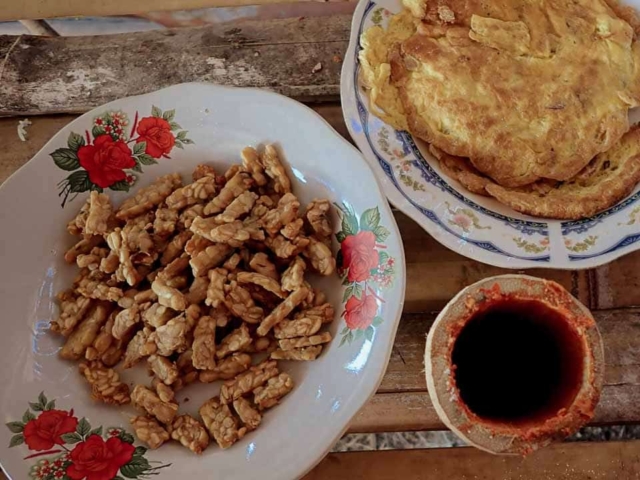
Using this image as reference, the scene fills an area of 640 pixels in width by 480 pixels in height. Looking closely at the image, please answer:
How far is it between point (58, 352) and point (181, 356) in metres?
0.19

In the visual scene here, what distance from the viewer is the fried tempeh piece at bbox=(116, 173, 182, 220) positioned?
3.19 ft

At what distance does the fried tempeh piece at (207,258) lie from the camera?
0.91 metres

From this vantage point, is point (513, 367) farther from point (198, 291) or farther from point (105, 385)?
point (105, 385)

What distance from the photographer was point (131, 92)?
1.17 m

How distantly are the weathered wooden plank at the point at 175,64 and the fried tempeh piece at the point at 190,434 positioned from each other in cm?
60

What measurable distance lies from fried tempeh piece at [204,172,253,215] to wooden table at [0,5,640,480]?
250 mm

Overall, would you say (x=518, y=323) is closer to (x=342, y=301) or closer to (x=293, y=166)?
(x=342, y=301)

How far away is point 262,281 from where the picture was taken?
90cm

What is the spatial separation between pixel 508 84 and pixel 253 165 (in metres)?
0.42

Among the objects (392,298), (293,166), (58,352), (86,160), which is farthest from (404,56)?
(58,352)

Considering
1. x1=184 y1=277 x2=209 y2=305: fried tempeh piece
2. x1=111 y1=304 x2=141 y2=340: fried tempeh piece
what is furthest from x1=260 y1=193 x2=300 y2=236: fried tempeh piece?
x1=111 y1=304 x2=141 y2=340: fried tempeh piece

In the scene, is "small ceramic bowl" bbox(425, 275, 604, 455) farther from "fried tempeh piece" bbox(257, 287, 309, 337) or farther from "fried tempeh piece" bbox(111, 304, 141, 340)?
"fried tempeh piece" bbox(111, 304, 141, 340)

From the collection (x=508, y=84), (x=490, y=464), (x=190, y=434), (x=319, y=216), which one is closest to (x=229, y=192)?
(x=319, y=216)

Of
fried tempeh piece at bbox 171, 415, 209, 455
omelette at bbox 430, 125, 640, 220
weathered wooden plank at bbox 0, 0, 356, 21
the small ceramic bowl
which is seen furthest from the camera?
weathered wooden plank at bbox 0, 0, 356, 21
